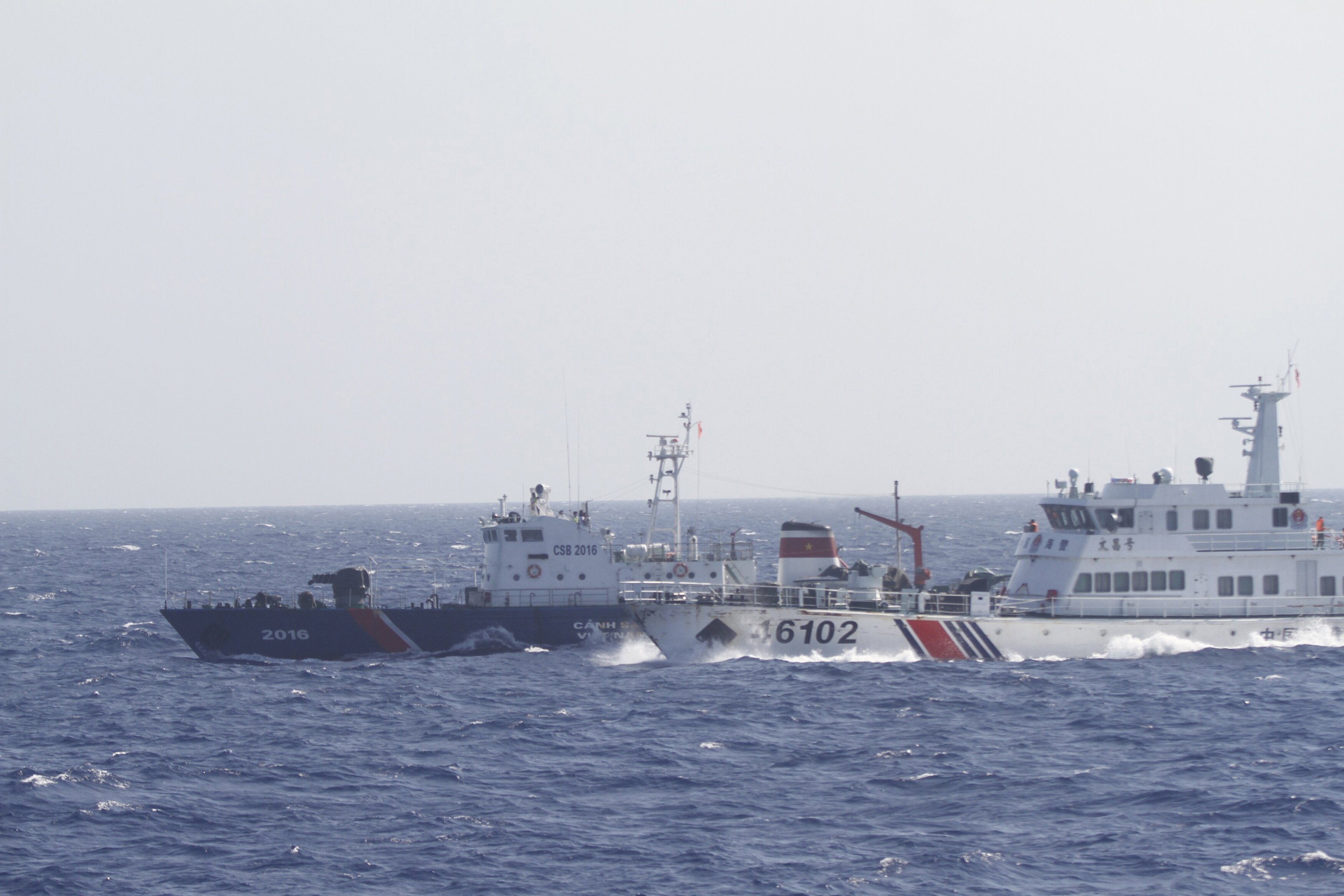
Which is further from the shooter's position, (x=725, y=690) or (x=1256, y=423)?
(x=1256, y=423)

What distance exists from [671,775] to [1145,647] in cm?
1751

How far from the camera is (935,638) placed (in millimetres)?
38469

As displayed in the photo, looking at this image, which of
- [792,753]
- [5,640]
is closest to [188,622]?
[5,640]

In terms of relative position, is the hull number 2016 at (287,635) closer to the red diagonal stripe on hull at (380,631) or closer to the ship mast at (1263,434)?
the red diagonal stripe on hull at (380,631)

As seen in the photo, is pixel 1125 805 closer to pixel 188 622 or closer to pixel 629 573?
pixel 629 573

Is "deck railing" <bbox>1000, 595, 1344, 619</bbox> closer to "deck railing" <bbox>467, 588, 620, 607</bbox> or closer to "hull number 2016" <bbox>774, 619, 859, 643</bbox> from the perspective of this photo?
"hull number 2016" <bbox>774, 619, 859, 643</bbox>

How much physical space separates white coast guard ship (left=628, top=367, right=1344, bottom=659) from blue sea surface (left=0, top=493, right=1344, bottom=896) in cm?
73

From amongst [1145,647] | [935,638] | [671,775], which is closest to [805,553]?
[935,638]

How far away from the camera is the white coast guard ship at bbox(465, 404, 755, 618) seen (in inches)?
1797

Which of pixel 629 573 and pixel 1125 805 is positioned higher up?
pixel 629 573

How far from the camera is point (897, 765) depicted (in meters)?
27.6

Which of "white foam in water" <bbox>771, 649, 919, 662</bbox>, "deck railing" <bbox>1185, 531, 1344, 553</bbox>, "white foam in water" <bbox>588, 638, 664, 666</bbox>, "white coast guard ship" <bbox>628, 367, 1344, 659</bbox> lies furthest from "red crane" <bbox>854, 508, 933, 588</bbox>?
"white foam in water" <bbox>588, 638, 664, 666</bbox>

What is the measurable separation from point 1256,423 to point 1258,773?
16.2 meters

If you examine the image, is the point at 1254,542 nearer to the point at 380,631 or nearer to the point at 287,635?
the point at 380,631
